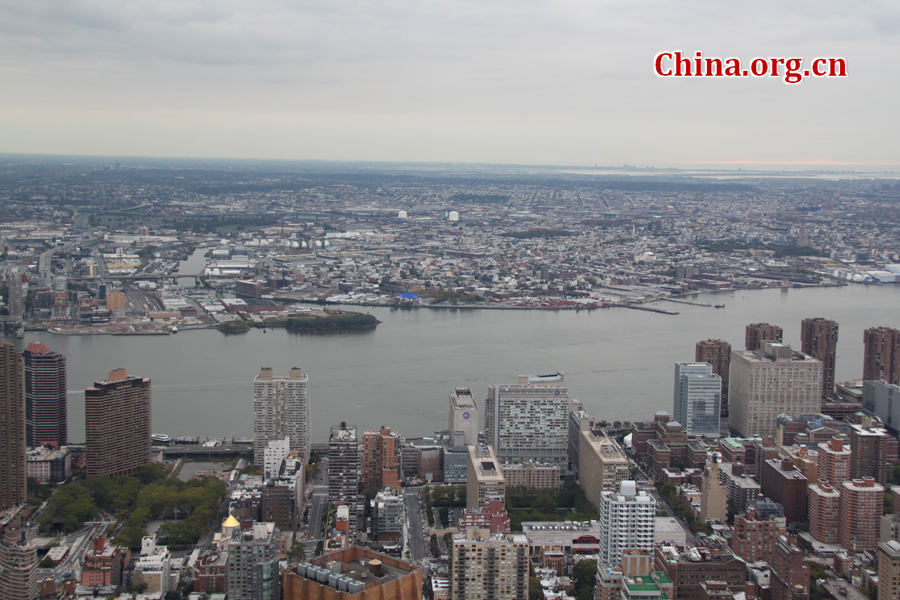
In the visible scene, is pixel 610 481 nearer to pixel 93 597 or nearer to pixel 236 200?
pixel 93 597

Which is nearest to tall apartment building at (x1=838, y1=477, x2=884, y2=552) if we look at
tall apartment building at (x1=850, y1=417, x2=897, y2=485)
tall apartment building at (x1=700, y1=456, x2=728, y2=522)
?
tall apartment building at (x1=700, y1=456, x2=728, y2=522)

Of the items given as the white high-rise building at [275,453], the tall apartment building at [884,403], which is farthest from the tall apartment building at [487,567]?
the tall apartment building at [884,403]

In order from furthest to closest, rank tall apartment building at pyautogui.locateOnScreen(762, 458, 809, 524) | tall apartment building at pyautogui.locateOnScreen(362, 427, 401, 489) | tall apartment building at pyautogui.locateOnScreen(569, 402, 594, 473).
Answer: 1. tall apartment building at pyautogui.locateOnScreen(569, 402, 594, 473)
2. tall apartment building at pyautogui.locateOnScreen(362, 427, 401, 489)
3. tall apartment building at pyautogui.locateOnScreen(762, 458, 809, 524)

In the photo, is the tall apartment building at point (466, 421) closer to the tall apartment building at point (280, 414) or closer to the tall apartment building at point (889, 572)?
the tall apartment building at point (280, 414)

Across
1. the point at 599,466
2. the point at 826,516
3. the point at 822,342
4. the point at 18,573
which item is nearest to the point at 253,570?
the point at 18,573

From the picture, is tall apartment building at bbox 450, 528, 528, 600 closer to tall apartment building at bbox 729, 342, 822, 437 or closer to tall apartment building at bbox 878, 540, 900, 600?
tall apartment building at bbox 878, 540, 900, 600

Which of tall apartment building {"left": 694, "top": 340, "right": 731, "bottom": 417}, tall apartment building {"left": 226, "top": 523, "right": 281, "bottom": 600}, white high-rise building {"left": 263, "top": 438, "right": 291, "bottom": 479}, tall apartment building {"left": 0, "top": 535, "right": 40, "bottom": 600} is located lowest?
tall apartment building {"left": 0, "top": 535, "right": 40, "bottom": 600}
